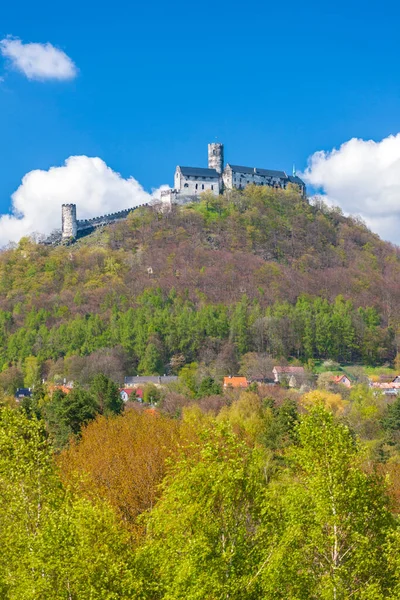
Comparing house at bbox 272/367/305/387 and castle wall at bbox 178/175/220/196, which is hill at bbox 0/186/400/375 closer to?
castle wall at bbox 178/175/220/196

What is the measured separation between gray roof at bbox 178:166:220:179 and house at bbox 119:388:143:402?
5956 cm

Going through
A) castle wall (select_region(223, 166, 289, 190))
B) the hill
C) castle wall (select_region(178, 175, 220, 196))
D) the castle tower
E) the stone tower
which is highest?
the stone tower

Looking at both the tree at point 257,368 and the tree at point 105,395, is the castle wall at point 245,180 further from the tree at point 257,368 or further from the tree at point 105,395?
the tree at point 105,395

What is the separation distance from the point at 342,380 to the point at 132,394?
2360 centimetres

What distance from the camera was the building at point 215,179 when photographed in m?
125

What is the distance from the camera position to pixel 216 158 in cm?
13275

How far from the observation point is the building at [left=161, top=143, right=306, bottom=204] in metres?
125

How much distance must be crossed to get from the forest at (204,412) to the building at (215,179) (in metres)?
3.14

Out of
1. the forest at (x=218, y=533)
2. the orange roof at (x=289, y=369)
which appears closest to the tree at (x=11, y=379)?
the orange roof at (x=289, y=369)

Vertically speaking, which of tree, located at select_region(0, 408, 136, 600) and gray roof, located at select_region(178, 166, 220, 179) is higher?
gray roof, located at select_region(178, 166, 220, 179)

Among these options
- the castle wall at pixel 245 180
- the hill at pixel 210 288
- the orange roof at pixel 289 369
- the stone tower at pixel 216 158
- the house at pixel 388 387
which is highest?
the stone tower at pixel 216 158

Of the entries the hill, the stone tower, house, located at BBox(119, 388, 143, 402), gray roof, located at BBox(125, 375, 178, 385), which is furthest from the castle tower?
house, located at BBox(119, 388, 143, 402)

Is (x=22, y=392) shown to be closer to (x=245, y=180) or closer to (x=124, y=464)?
(x=124, y=464)

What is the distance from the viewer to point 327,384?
72.2 meters
